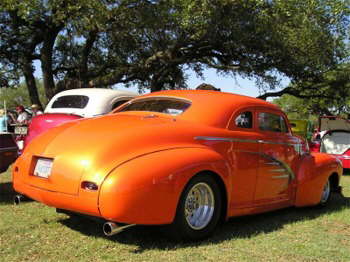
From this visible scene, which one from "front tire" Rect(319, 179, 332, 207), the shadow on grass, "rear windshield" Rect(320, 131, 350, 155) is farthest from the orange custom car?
"rear windshield" Rect(320, 131, 350, 155)

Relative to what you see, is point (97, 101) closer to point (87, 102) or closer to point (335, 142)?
point (87, 102)

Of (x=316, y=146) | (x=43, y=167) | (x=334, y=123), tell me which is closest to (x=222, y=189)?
(x=43, y=167)

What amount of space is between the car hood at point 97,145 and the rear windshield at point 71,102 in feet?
14.4

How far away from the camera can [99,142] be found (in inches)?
165

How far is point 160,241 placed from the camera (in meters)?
4.48

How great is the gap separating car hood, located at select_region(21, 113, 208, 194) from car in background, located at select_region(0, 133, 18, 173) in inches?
67.0

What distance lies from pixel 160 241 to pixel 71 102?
5.82 m

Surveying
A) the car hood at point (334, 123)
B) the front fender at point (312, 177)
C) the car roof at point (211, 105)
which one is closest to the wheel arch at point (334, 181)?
the front fender at point (312, 177)

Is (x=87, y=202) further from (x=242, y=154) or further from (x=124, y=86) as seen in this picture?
(x=124, y=86)

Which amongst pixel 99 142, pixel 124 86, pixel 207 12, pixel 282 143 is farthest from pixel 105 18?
pixel 99 142

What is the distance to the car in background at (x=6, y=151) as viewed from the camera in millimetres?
6414

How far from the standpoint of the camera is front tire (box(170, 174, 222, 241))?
4.29 meters

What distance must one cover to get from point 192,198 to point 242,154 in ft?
3.02

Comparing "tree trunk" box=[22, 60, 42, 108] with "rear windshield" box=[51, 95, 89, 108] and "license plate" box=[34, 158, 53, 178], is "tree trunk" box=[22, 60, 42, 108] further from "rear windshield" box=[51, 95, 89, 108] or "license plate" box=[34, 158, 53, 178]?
"license plate" box=[34, 158, 53, 178]
